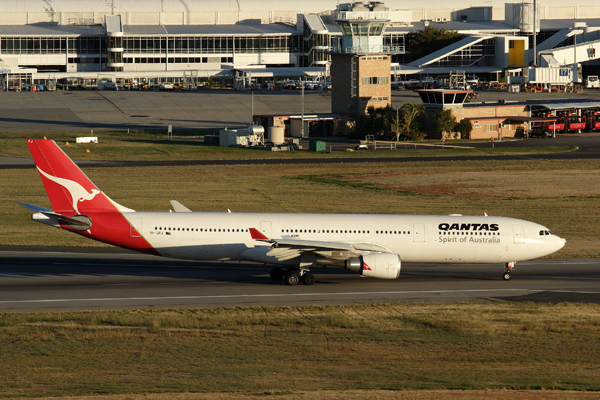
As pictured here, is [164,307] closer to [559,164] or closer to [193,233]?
[193,233]

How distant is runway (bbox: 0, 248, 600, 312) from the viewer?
3566 cm

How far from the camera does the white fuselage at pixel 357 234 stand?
39062mm

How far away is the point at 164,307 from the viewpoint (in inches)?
1348

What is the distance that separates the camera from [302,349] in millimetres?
28500

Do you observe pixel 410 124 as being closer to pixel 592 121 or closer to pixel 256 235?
pixel 592 121

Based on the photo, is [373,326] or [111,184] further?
[111,184]

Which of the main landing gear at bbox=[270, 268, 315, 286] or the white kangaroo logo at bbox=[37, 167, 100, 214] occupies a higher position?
the white kangaroo logo at bbox=[37, 167, 100, 214]

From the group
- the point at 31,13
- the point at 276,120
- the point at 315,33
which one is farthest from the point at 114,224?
the point at 31,13

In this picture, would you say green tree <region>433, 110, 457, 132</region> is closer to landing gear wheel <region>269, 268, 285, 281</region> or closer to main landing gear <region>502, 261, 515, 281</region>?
main landing gear <region>502, 261, 515, 281</region>

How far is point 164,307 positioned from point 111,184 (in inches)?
1655

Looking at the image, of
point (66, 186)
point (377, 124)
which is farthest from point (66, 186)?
point (377, 124)

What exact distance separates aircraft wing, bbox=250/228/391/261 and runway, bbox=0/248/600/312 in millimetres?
1694

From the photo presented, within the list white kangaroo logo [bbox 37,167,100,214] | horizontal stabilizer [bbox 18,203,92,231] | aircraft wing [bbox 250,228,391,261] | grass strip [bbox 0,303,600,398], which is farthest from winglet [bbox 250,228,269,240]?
white kangaroo logo [bbox 37,167,100,214]

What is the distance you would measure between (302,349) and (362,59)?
323 ft
